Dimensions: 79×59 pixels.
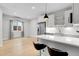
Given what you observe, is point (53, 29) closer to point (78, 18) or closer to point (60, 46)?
point (78, 18)

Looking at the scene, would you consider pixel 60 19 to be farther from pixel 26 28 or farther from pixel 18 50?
pixel 26 28

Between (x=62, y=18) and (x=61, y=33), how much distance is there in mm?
1011

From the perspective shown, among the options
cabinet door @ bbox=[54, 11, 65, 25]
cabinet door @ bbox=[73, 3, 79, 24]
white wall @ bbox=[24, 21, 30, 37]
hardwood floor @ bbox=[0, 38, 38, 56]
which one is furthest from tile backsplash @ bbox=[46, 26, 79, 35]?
white wall @ bbox=[24, 21, 30, 37]

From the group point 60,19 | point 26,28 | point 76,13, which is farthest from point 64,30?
point 26,28

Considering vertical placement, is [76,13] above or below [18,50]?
above

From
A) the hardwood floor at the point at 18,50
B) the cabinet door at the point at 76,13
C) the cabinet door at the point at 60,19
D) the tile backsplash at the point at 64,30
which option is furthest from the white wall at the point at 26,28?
the cabinet door at the point at 76,13

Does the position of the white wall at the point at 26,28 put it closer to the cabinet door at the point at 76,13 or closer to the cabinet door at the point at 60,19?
the cabinet door at the point at 60,19

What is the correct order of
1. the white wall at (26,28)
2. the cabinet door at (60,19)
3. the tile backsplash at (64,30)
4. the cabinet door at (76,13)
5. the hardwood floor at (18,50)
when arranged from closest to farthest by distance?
1. the cabinet door at (76,13)
2. the hardwood floor at (18,50)
3. the tile backsplash at (64,30)
4. the cabinet door at (60,19)
5. the white wall at (26,28)

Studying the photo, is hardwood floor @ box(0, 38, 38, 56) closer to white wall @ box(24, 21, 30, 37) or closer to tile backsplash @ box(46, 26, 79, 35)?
tile backsplash @ box(46, 26, 79, 35)

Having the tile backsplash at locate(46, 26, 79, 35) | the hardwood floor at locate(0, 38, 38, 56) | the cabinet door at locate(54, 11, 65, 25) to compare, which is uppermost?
the cabinet door at locate(54, 11, 65, 25)

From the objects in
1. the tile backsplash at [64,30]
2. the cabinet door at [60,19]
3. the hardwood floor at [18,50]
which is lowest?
the hardwood floor at [18,50]

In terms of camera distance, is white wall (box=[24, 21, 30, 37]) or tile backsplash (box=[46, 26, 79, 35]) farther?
white wall (box=[24, 21, 30, 37])

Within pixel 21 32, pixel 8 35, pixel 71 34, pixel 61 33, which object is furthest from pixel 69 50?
pixel 21 32

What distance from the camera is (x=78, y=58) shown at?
293cm
